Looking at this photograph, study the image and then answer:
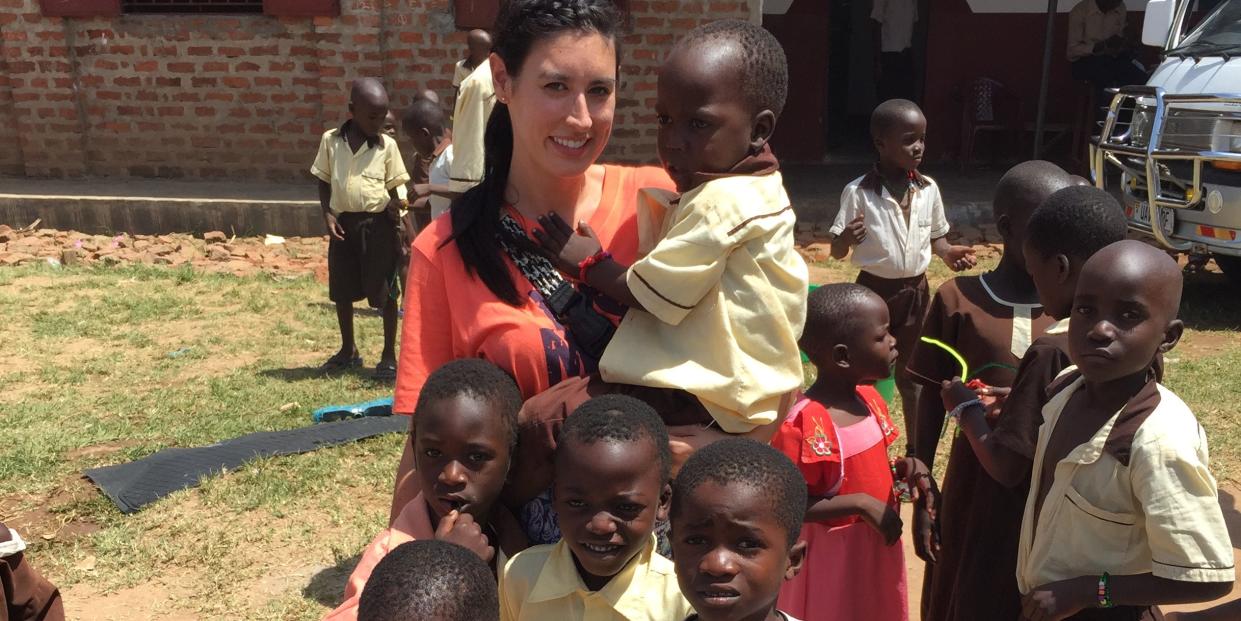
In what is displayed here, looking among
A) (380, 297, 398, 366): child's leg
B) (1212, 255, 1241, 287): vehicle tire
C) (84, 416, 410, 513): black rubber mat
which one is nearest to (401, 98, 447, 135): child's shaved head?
(380, 297, 398, 366): child's leg

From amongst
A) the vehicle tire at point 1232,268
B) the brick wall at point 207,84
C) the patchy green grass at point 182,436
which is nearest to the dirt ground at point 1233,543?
the patchy green grass at point 182,436

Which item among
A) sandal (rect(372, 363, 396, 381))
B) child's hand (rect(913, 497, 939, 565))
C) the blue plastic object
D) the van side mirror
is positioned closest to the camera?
child's hand (rect(913, 497, 939, 565))

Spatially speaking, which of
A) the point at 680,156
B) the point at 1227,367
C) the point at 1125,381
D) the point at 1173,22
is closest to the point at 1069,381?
the point at 1125,381

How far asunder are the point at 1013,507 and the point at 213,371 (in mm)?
5347

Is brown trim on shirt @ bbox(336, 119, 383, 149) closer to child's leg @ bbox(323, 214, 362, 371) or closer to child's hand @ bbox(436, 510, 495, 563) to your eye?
child's leg @ bbox(323, 214, 362, 371)

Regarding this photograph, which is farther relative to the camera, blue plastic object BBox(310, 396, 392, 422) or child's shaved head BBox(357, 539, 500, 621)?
blue plastic object BBox(310, 396, 392, 422)

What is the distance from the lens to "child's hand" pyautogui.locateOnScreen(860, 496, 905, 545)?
8.74 feet

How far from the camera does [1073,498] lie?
2250 millimetres

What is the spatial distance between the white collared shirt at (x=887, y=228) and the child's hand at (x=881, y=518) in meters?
2.55

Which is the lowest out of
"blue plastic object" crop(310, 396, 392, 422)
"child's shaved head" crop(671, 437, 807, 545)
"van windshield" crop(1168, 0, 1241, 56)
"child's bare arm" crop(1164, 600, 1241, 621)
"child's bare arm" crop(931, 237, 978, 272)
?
"blue plastic object" crop(310, 396, 392, 422)

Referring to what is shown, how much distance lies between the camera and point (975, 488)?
2.78 metres

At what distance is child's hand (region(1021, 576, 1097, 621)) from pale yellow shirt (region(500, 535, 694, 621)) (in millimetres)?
712

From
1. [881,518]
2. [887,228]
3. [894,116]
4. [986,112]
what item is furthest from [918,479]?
[986,112]

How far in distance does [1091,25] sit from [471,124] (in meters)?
Result: 7.71
